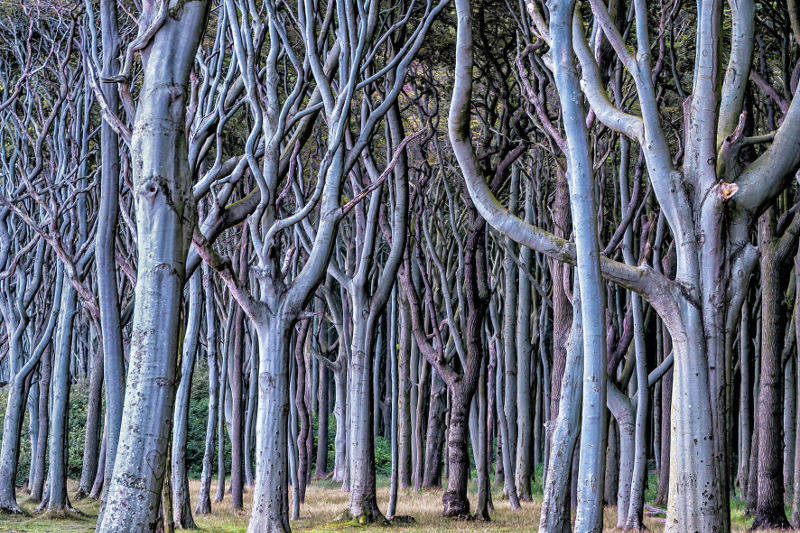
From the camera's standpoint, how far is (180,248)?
4266mm

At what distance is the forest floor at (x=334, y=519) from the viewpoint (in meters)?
10.9

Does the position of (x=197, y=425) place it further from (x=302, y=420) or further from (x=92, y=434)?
(x=92, y=434)

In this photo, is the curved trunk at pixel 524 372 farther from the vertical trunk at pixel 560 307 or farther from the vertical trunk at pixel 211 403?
the vertical trunk at pixel 211 403

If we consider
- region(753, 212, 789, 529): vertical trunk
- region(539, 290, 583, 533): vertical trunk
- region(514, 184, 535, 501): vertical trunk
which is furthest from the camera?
region(514, 184, 535, 501): vertical trunk

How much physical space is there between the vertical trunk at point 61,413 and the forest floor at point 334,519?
15.7 inches

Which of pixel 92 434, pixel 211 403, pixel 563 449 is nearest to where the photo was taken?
pixel 563 449

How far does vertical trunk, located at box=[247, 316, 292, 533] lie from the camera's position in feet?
28.3

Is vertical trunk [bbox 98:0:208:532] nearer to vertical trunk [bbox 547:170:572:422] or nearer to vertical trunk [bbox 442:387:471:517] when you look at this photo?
vertical trunk [bbox 547:170:572:422]

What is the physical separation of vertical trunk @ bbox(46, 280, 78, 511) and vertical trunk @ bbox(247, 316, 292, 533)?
5.21m

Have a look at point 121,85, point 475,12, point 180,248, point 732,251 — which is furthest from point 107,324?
point 475,12

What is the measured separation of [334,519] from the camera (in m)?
11.7

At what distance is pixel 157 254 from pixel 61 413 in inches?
Result: 395

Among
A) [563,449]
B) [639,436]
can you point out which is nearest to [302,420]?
[639,436]

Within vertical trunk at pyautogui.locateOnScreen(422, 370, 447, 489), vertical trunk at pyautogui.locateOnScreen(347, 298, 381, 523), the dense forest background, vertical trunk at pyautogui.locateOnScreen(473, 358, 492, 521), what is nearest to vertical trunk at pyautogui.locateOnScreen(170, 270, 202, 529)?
the dense forest background
